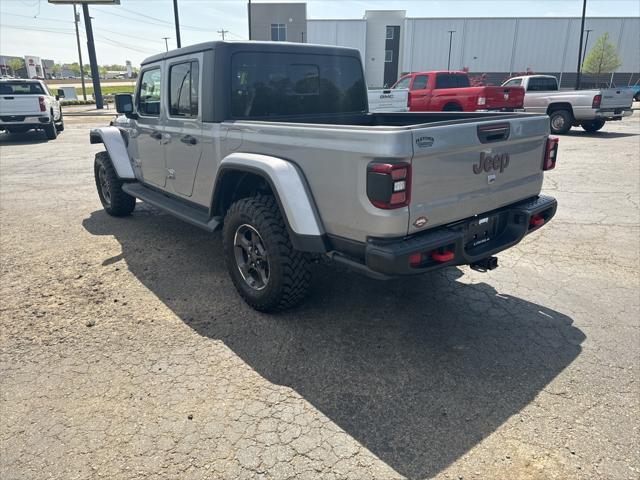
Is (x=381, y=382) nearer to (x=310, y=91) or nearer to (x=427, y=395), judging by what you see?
(x=427, y=395)

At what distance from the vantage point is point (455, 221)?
10.4 ft

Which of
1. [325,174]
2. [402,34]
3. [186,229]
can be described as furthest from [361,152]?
[402,34]

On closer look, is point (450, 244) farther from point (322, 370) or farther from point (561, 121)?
point (561, 121)

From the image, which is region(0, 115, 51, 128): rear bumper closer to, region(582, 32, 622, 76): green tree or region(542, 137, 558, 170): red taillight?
region(542, 137, 558, 170): red taillight

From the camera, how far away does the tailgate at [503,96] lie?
14.7 m

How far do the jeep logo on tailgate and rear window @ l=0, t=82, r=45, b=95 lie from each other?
16.5m

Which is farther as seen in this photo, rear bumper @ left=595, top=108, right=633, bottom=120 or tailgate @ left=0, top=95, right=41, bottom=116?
tailgate @ left=0, top=95, right=41, bottom=116

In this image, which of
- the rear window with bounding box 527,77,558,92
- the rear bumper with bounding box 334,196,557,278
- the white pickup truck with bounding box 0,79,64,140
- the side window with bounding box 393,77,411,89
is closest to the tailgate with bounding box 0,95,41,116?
the white pickup truck with bounding box 0,79,64,140

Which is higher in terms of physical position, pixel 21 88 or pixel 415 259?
pixel 21 88

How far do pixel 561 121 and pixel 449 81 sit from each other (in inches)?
153

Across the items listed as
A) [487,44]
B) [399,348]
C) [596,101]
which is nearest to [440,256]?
[399,348]

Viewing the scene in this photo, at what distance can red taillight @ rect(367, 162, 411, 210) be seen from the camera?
266 centimetres

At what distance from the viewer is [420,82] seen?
55.1 feet

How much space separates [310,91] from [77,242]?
3381mm
